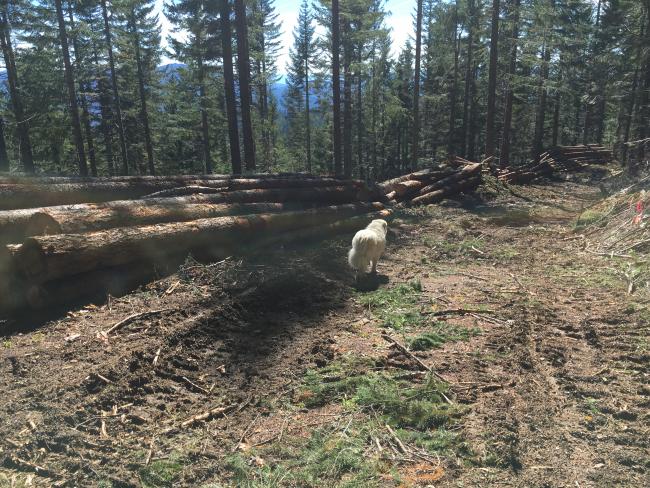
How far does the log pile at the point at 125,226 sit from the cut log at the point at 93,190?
2 centimetres

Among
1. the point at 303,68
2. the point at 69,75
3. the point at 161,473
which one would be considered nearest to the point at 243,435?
the point at 161,473

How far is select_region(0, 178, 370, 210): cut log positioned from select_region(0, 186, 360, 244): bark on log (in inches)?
32.3

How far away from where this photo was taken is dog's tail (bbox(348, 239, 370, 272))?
312 inches

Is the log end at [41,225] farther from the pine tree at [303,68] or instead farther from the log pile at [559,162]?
the pine tree at [303,68]

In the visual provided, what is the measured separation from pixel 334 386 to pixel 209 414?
1.35m

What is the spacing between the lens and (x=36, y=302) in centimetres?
588

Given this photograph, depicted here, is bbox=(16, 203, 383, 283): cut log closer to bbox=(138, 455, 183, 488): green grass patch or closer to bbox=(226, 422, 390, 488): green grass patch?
bbox=(138, 455, 183, 488): green grass patch

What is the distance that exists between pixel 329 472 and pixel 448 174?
18.3 metres

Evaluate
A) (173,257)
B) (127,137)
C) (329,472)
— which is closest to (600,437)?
(329,472)

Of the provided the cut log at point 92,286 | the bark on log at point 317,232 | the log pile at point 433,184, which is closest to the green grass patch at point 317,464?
the cut log at point 92,286

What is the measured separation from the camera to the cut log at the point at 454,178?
59.2ft

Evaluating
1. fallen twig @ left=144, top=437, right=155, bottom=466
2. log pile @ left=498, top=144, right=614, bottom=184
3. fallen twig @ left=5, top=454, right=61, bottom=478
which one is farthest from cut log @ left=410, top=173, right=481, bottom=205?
fallen twig @ left=5, top=454, right=61, bottom=478

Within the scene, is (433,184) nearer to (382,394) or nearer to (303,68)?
(382,394)

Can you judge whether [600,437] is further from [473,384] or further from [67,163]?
[67,163]
